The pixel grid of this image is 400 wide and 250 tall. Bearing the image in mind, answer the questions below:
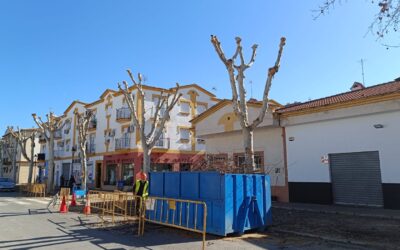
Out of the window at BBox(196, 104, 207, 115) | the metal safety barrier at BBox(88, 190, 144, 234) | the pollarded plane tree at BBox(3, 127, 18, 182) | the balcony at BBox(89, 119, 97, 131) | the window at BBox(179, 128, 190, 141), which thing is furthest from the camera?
the pollarded plane tree at BBox(3, 127, 18, 182)

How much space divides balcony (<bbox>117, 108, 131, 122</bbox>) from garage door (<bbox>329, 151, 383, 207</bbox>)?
24.7 metres

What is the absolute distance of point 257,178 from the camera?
1131 centimetres

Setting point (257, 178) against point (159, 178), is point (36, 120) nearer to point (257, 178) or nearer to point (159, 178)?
point (159, 178)

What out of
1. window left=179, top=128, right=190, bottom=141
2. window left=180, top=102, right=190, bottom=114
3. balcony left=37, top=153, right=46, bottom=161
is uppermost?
window left=180, top=102, right=190, bottom=114

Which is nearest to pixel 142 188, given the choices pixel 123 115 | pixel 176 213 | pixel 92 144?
pixel 176 213

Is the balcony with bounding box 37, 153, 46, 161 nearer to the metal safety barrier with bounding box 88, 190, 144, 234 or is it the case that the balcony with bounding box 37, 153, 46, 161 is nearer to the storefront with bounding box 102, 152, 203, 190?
the storefront with bounding box 102, 152, 203, 190

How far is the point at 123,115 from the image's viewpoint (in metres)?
38.0

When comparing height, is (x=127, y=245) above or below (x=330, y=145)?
below

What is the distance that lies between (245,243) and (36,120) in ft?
94.3

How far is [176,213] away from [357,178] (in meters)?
9.40

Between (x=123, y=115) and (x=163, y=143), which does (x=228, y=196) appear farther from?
(x=123, y=115)

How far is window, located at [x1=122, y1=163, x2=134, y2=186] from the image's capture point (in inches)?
1435

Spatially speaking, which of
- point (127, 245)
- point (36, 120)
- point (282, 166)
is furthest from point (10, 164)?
point (127, 245)

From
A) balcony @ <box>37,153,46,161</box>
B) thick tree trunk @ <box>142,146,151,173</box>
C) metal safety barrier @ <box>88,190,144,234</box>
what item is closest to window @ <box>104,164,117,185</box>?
thick tree trunk @ <box>142,146,151,173</box>
